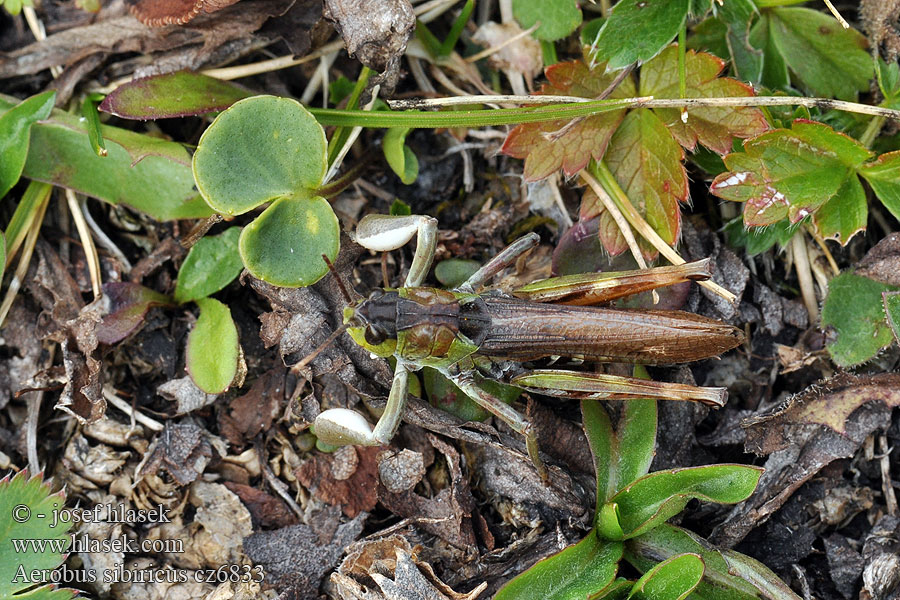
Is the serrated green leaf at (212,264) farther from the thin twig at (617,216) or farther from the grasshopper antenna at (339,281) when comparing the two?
the thin twig at (617,216)

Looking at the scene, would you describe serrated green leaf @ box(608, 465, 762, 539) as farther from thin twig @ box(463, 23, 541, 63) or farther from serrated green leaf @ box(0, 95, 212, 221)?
serrated green leaf @ box(0, 95, 212, 221)

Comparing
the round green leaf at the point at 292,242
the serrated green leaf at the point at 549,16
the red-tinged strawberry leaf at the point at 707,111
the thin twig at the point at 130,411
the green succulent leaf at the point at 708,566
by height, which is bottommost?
the green succulent leaf at the point at 708,566

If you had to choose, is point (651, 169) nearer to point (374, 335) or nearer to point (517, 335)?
point (517, 335)

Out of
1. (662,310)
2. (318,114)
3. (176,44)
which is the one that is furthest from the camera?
(176,44)

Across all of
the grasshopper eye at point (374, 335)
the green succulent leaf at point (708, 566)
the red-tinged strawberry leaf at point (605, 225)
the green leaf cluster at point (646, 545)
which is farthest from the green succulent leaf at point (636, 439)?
the grasshopper eye at point (374, 335)

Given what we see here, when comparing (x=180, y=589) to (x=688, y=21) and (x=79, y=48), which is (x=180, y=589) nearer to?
(x=79, y=48)

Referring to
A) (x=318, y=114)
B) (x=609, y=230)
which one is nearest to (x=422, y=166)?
(x=318, y=114)

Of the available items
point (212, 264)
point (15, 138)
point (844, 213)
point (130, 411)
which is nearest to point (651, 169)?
point (844, 213)
